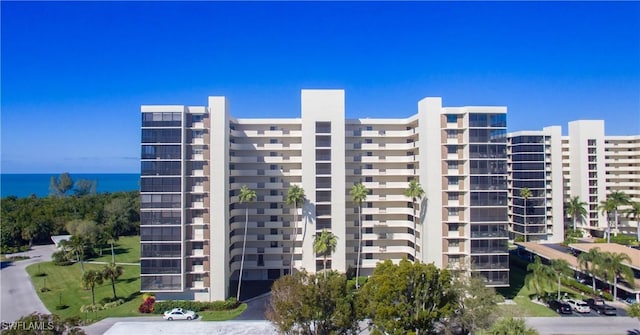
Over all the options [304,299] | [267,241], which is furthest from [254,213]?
[304,299]

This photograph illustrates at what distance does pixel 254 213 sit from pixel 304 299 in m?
26.0

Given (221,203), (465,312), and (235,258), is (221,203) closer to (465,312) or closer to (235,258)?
(235,258)

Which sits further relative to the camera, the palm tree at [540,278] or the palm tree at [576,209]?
the palm tree at [576,209]

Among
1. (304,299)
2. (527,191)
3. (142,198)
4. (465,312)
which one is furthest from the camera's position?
(527,191)

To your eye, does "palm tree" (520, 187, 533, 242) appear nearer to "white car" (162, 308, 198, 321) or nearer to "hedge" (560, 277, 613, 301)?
"hedge" (560, 277, 613, 301)

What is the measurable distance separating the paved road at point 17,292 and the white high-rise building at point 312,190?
14.5 metres

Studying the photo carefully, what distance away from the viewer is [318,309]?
100 ft

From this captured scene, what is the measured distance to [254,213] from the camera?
54.8 meters

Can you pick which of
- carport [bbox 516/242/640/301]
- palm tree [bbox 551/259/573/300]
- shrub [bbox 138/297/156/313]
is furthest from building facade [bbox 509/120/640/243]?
shrub [bbox 138/297/156/313]

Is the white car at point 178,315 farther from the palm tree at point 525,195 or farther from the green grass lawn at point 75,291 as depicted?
the palm tree at point 525,195

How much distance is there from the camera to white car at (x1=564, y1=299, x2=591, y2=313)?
142 feet

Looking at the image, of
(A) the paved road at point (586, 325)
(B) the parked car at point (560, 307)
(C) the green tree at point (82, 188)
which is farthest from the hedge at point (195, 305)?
(C) the green tree at point (82, 188)

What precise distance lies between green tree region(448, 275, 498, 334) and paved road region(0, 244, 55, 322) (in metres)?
45.7

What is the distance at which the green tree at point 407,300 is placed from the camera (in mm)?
30906
